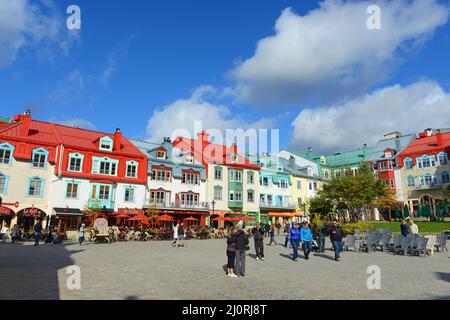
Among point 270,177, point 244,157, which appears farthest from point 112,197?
point 270,177

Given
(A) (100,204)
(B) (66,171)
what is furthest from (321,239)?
(B) (66,171)

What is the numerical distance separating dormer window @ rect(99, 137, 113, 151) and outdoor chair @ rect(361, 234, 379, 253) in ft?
96.4

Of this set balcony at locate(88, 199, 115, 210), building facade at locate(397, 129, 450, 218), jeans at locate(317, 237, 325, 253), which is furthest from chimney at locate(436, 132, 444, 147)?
balcony at locate(88, 199, 115, 210)

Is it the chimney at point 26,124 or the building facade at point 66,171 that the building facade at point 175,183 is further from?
the chimney at point 26,124

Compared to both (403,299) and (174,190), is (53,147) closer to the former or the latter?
(174,190)

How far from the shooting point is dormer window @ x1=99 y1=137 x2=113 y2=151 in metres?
38.0

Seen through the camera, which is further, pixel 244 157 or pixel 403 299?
pixel 244 157

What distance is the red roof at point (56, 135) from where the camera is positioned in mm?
33531

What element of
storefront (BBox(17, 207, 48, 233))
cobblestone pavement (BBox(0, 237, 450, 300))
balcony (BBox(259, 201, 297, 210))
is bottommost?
cobblestone pavement (BBox(0, 237, 450, 300))

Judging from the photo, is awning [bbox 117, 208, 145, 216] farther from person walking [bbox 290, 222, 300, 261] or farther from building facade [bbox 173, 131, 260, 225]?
person walking [bbox 290, 222, 300, 261]

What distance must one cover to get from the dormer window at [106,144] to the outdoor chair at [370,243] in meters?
29.4
